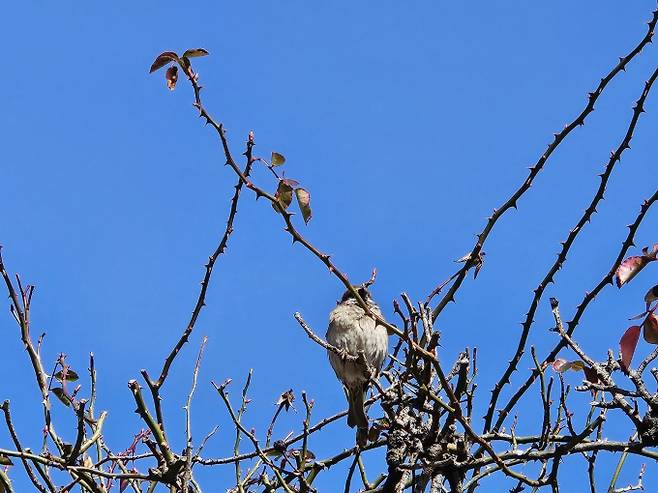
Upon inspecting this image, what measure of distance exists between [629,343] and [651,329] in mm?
117

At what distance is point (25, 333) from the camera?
458cm

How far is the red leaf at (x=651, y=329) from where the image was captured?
9.75 feet

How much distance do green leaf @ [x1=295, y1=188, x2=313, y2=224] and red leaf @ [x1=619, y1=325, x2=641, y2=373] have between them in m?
1.23

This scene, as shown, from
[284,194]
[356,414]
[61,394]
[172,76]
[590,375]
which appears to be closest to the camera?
[590,375]

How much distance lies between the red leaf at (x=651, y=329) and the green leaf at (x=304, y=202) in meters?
1.28

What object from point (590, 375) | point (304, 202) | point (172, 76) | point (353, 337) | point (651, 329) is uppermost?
point (353, 337)

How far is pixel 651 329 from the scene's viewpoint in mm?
2982

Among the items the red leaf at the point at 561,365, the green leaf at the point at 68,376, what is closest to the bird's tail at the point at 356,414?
the green leaf at the point at 68,376

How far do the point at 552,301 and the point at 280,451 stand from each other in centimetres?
188

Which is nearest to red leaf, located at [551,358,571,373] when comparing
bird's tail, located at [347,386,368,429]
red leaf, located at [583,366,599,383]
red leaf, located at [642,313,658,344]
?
red leaf, located at [583,366,599,383]

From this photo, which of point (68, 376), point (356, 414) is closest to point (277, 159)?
point (68, 376)

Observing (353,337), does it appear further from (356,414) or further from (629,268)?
(629,268)

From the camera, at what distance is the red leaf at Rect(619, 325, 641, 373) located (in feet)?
10.0

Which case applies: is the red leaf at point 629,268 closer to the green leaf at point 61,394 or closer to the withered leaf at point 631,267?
the withered leaf at point 631,267
